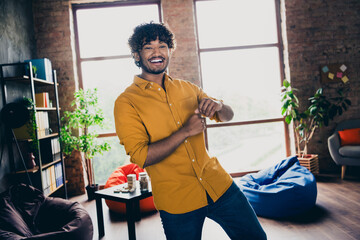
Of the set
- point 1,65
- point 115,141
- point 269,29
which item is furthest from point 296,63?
point 1,65

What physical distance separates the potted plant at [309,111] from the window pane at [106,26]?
110 inches

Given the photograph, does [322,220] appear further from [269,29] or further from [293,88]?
[269,29]

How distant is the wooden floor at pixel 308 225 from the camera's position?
2.48 metres

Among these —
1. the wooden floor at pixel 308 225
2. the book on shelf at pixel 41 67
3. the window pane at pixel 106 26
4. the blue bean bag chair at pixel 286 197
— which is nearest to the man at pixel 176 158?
the wooden floor at pixel 308 225

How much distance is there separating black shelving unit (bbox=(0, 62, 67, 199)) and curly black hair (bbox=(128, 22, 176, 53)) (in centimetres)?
233

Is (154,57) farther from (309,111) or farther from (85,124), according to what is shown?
(309,111)

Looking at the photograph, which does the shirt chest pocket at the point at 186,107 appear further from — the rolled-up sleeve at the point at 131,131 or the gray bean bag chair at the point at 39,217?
the gray bean bag chair at the point at 39,217

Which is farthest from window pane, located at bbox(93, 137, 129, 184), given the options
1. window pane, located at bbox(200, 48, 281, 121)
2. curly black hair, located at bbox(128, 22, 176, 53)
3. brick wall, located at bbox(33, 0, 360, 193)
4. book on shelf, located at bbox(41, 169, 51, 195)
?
curly black hair, located at bbox(128, 22, 176, 53)

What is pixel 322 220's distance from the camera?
9.06 ft

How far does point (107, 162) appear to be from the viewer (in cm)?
476

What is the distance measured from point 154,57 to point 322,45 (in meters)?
4.41

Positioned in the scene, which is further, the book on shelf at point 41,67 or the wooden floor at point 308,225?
the book on shelf at point 41,67

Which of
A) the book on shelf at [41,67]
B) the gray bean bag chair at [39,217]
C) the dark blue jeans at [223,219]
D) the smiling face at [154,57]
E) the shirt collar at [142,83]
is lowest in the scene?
the gray bean bag chair at [39,217]

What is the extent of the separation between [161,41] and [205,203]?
0.91 meters
